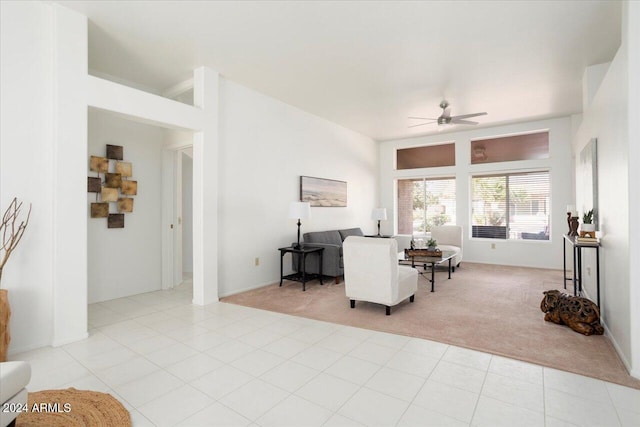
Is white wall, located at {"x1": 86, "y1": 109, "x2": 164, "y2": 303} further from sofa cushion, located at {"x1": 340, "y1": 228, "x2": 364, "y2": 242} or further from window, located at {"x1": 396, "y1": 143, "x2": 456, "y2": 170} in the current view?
window, located at {"x1": 396, "y1": 143, "x2": 456, "y2": 170}

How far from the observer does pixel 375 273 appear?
373 cm

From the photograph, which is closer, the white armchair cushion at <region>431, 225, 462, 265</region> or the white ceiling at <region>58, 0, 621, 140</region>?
the white ceiling at <region>58, 0, 621, 140</region>

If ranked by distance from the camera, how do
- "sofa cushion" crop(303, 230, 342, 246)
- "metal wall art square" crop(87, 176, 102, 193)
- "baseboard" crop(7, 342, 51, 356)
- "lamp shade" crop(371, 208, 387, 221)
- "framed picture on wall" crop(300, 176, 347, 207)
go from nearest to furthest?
"baseboard" crop(7, 342, 51, 356) < "metal wall art square" crop(87, 176, 102, 193) < "sofa cushion" crop(303, 230, 342, 246) < "framed picture on wall" crop(300, 176, 347, 207) < "lamp shade" crop(371, 208, 387, 221)

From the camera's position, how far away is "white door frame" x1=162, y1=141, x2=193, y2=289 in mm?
5160

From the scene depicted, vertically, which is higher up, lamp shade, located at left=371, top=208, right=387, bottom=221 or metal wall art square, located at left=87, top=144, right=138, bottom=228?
metal wall art square, located at left=87, top=144, right=138, bottom=228

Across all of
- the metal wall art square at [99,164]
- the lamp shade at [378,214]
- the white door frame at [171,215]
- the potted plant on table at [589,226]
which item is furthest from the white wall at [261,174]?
the potted plant on table at [589,226]

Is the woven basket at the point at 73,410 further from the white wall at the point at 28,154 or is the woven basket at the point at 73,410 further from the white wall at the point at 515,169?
the white wall at the point at 515,169

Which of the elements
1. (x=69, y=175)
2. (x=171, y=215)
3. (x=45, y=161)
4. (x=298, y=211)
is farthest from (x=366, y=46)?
(x=171, y=215)

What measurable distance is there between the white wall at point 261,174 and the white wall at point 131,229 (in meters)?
1.25

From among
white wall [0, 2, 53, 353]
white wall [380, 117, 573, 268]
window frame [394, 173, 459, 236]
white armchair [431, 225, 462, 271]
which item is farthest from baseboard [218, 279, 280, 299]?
white wall [380, 117, 573, 268]

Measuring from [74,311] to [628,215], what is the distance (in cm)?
474

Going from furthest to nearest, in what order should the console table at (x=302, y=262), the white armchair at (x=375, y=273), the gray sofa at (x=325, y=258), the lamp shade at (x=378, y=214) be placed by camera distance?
the lamp shade at (x=378, y=214)
the gray sofa at (x=325, y=258)
the console table at (x=302, y=262)
the white armchair at (x=375, y=273)

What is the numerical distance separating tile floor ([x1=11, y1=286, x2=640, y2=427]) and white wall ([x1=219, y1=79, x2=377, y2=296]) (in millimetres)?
1675

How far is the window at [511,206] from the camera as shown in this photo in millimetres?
6945
